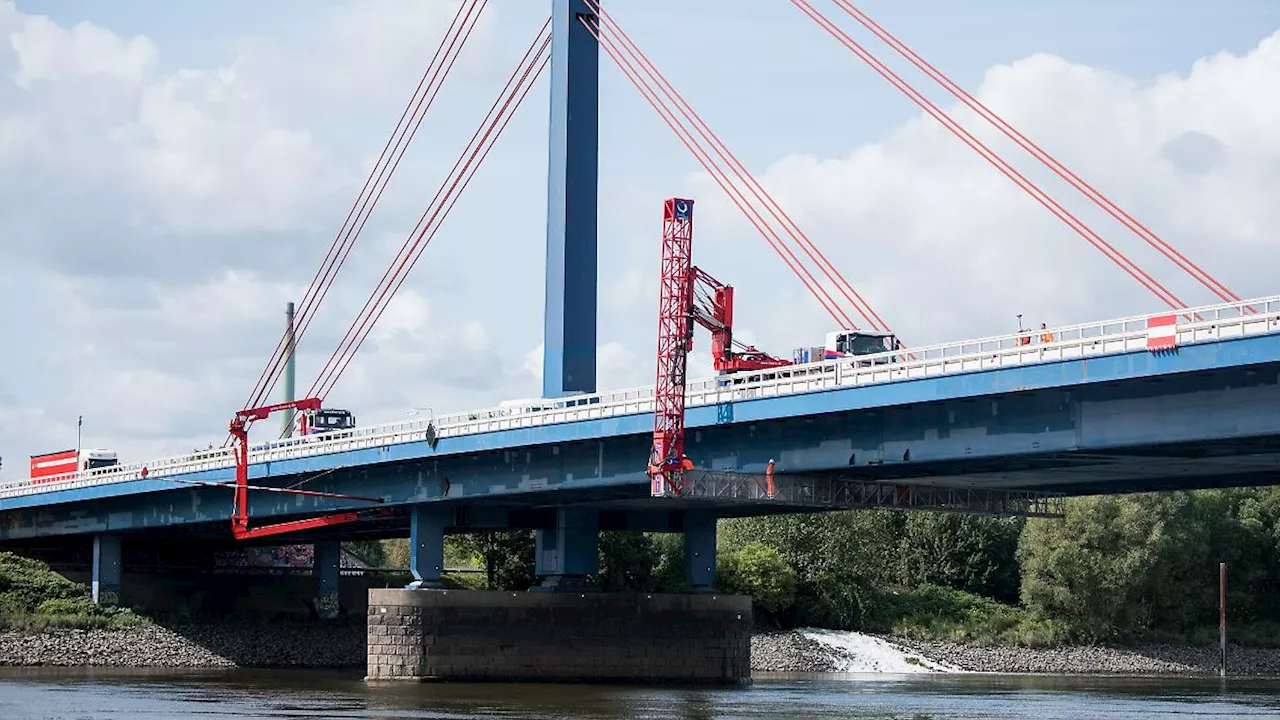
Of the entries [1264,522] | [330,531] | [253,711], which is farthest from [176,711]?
[1264,522]

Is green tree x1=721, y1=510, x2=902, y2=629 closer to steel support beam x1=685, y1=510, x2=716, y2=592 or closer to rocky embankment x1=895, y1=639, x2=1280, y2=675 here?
rocky embankment x1=895, y1=639, x2=1280, y2=675

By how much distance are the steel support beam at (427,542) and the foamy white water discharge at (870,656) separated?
105 feet

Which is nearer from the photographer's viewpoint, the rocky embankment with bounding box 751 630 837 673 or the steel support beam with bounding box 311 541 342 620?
the rocky embankment with bounding box 751 630 837 673

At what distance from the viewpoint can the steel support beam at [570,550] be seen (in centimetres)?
9238

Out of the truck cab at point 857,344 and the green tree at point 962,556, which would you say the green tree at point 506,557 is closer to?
the green tree at point 962,556

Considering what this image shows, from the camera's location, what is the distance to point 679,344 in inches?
3179

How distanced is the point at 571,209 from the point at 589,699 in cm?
2454

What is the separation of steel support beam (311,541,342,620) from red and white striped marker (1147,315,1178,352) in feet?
258

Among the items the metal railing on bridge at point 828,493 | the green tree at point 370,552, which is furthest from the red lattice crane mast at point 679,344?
the green tree at point 370,552

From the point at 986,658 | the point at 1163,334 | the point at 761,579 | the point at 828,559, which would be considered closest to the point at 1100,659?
the point at 986,658

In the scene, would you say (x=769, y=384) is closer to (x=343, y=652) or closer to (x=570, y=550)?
(x=570, y=550)

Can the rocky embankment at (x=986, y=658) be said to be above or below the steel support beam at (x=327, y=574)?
below

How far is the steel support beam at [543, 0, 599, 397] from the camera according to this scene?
291 ft

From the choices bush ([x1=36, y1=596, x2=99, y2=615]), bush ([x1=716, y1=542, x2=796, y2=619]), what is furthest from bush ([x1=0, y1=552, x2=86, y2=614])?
bush ([x1=716, y1=542, x2=796, y2=619])
